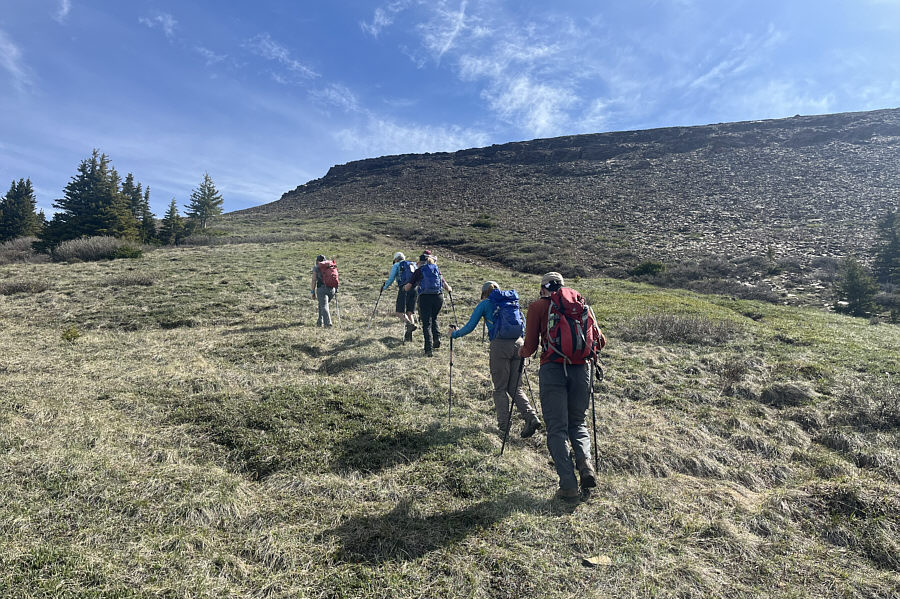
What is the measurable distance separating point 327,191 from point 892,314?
7926 centimetres

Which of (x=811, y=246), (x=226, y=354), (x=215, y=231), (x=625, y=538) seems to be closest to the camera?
(x=625, y=538)

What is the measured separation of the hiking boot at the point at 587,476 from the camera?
4676mm

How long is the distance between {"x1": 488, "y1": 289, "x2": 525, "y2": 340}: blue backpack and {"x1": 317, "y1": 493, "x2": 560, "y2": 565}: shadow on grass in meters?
2.26

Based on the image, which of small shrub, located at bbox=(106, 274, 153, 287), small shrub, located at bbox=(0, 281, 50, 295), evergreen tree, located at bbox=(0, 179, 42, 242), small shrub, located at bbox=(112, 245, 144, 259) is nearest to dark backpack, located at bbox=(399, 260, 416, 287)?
small shrub, located at bbox=(106, 274, 153, 287)

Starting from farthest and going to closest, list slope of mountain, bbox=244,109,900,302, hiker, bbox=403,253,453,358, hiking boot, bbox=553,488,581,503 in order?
slope of mountain, bbox=244,109,900,302 → hiker, bbox=403,253,453,358 → hiking boot, bbox=553,488,581,503

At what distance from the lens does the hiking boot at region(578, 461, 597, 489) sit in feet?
15.3

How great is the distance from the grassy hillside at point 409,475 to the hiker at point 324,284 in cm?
129

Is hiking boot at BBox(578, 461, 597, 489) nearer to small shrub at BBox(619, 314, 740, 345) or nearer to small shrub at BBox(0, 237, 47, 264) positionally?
small shrub at BBox(619, 314, 740, 345)

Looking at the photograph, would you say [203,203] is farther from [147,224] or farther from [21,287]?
[21,287]

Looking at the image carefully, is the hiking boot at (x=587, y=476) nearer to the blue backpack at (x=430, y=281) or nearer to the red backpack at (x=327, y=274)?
the blue backpack at (x=430, y=281)

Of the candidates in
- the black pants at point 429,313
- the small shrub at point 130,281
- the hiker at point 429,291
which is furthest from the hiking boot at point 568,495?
the small shrub at point 130,281

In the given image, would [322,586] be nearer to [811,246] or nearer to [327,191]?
[811,246]

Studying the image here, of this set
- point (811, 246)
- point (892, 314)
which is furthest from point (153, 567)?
point (811, 246)

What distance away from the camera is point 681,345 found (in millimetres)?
11703
